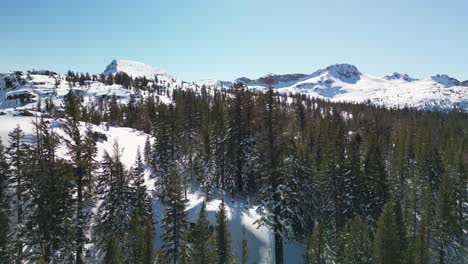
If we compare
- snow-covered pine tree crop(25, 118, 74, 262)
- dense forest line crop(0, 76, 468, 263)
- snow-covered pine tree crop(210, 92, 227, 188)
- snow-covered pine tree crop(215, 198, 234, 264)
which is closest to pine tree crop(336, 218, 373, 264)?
dense forest line crop(0, 76, 468, 263)

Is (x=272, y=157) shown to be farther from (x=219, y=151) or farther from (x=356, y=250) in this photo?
(x=219, y=151)

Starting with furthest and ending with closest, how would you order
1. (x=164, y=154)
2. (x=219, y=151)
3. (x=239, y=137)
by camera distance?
(x=164, y=154) < (x=219, y=151) < (x=239, y=137)

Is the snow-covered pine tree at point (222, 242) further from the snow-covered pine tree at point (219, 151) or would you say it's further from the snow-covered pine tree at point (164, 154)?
the snow-covered pine tree at point (164, 154)

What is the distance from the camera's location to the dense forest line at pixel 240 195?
24766 millimetres

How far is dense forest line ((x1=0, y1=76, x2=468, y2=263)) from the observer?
24.8 m

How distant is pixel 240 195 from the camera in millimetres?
48188

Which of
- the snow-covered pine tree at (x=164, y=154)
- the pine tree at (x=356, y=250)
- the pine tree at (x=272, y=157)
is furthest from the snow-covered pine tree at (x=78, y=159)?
the snow-covered pine tree at (x=164, y=154)

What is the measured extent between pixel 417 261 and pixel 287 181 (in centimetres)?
1318

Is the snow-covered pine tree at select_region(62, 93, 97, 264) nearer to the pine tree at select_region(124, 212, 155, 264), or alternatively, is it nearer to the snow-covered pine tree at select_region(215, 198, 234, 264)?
the pine tree at select_region(124, 212, 155, 264)

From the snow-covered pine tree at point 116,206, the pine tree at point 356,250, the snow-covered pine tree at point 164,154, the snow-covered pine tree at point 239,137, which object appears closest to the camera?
the pine tree at point 356,250

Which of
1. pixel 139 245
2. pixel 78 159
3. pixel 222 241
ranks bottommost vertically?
pixel 139 245

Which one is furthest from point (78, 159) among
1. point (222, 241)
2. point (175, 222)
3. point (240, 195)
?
point (240, 195)

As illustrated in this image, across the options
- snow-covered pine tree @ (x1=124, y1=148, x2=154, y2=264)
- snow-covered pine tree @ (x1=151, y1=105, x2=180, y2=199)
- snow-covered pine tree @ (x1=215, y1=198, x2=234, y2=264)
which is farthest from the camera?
snow-covered pine tree @ (x1=151, y1=105, x2=180, y2=199)

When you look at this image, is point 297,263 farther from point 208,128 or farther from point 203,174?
point 208,128
